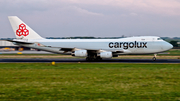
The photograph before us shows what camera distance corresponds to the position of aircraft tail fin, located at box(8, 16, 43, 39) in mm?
35625

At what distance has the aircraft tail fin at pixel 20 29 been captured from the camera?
3562cm

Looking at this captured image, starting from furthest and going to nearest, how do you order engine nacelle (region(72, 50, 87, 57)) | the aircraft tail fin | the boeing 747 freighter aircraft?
the aircraft tail fin, the boeing 747 freighter aircraft, engine nacelle (region(72, 50, 87, 57))

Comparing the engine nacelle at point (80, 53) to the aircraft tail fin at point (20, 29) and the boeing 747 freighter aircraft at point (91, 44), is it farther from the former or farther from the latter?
the aircraft tail fin at point (20, 29)

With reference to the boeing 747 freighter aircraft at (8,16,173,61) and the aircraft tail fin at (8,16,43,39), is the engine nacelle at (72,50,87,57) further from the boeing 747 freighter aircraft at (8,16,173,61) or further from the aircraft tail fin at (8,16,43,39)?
the aircraft tail fin at (8,16,43,39)

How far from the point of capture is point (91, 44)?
3450 centimetres

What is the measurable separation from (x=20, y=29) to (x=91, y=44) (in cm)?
1177

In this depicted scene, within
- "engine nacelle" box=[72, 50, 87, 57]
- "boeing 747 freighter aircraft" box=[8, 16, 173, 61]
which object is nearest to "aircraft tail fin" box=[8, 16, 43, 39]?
"boeing 747 freighter aircraft" box=[8, 16, 173, 61]

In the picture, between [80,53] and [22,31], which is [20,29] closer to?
[22,31]

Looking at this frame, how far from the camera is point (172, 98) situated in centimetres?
1089

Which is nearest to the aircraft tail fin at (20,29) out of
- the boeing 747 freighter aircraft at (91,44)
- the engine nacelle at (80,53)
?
the boeing 747 freighter aircraft at (91,44)

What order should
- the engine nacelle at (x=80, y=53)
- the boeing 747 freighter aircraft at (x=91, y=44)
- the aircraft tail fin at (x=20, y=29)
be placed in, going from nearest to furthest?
the engine nacelle at (x=80, y=53)
the boeing 747 freighter aircraft at (x=91, y=44)
the aircraft tail fin at (x=20, y=29)

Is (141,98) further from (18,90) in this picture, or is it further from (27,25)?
(27,25)

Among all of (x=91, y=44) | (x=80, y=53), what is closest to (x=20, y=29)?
(x=80, y=53)

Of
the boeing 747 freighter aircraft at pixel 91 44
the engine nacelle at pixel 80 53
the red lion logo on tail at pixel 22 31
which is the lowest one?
the engine nacelle at pixel 80 53
